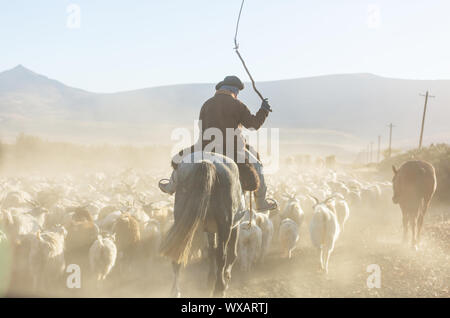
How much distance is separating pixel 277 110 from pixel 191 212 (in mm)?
141412

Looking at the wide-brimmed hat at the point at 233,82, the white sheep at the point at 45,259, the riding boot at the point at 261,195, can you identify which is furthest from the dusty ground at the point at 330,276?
the wide-brimmed hat at the point at 233,82

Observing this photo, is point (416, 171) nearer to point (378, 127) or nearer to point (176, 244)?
point (176, 244)

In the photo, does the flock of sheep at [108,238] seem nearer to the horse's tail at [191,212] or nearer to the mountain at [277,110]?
the horse's tail at [191,212]

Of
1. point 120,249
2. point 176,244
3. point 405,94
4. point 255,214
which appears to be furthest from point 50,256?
point 405,94

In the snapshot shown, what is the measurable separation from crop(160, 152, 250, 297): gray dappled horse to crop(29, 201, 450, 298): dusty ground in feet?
4.19

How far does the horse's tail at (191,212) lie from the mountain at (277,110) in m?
96.8

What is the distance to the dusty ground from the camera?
7.03m

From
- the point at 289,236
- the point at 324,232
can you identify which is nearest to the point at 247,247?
the point at 289,236

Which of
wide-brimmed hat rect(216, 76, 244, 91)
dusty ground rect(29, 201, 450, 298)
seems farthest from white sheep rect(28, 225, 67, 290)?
wide-brimmed hat rect(216, 76, 244, 91)

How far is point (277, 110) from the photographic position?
14375 cm

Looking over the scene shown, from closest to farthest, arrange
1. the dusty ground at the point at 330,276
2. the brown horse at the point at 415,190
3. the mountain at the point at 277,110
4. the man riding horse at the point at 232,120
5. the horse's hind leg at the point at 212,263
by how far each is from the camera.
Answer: the horse's hind leg at the point at 212,263 → the man riding horse at the point at 232,120 → the dusty ground at the point at 330,276 → the brown horse at the point at 415,190 → the mountain at the point at 277,110

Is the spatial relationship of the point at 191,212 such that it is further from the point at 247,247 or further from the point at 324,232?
the point at 324,232

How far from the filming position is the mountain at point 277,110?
113 meters

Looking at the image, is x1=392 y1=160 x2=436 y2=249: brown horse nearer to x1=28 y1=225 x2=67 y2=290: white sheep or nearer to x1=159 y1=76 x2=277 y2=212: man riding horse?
x1=159 y1=76 x2=277 y2=212: man riding horse
